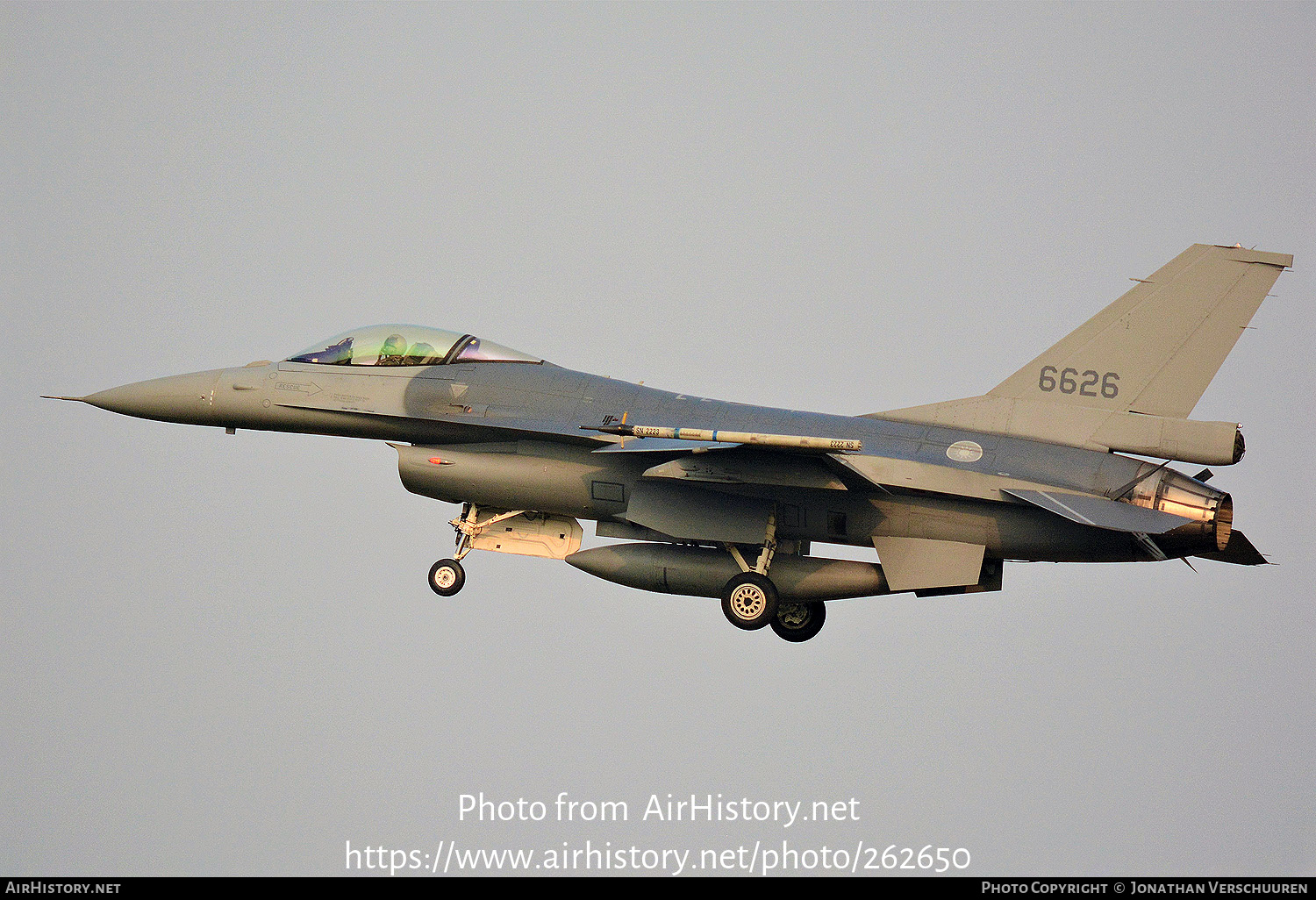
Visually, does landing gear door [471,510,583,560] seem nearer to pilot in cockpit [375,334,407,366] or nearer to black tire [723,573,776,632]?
pilot in cockpit [375,334,407,366]

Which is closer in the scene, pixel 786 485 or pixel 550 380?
pixel 786 485

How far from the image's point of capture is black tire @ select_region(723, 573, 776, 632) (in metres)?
18.0

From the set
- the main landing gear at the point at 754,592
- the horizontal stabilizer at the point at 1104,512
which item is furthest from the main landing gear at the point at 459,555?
the horizontal stabilizer at the point at 1104,512

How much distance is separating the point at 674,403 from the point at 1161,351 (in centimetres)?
538

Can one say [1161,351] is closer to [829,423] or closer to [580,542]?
[829,423]

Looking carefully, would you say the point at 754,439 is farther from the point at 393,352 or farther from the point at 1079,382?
the point at 393,352

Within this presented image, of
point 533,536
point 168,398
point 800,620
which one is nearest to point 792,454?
point 800,620

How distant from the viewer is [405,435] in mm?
19062

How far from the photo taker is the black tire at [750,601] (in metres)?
18.0

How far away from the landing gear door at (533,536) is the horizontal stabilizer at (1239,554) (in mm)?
7160

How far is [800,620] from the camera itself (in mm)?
19875

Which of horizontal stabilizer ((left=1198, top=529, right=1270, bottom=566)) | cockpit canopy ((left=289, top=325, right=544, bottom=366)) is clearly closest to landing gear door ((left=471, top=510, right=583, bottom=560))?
cockpit canopy ((left=289, top=325, right=544, bottom=366))

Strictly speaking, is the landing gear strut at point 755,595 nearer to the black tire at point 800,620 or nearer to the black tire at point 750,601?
the black tire at point 750,601
